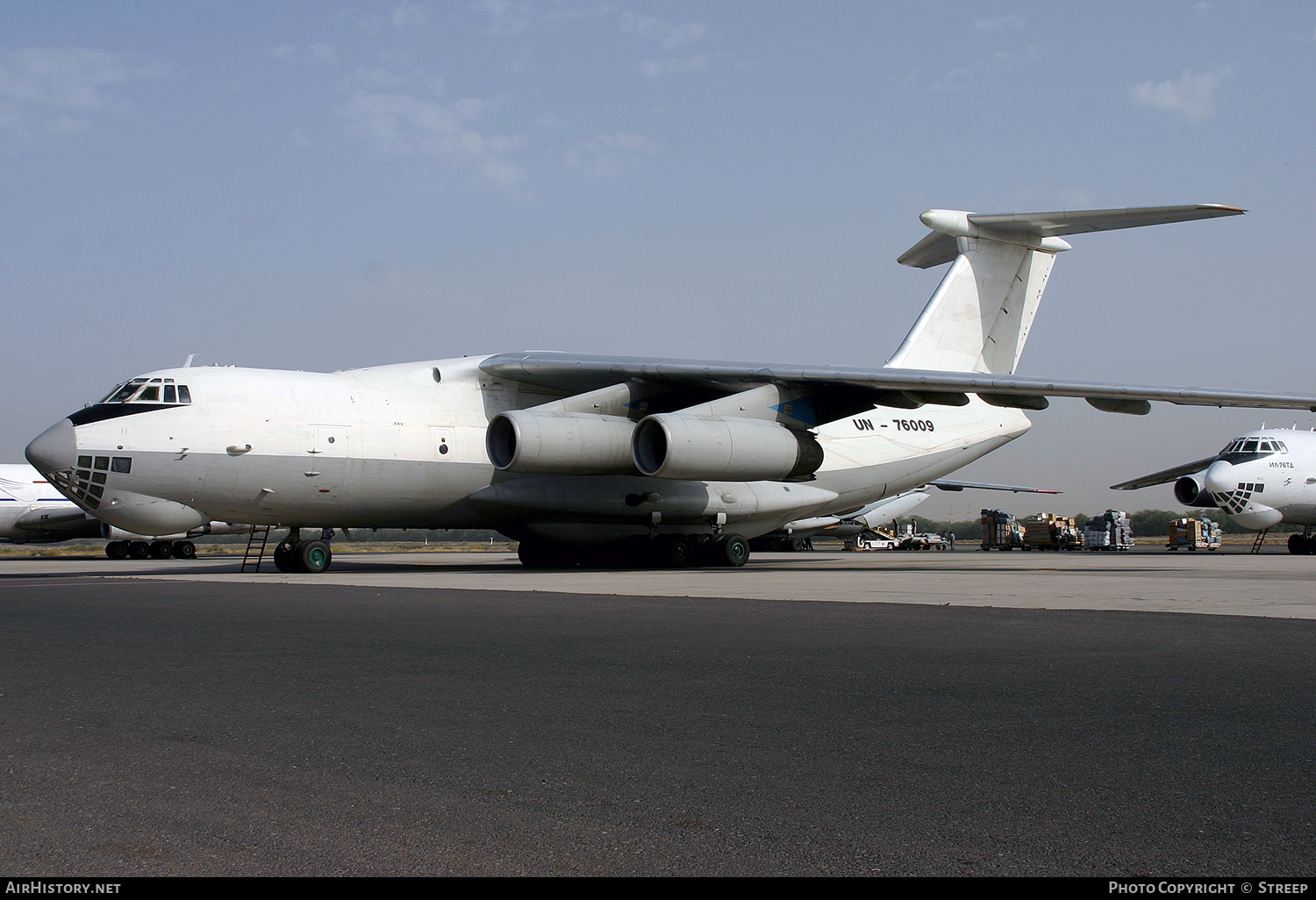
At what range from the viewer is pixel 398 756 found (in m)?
3.33

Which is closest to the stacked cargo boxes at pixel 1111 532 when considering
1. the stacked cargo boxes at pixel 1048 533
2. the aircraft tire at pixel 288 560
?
the stacked cargo boxes at pixel 1048 533

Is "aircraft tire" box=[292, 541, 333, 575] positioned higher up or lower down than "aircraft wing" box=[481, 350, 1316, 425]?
lower down

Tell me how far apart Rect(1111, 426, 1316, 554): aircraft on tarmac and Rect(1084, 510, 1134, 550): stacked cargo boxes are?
10264mm

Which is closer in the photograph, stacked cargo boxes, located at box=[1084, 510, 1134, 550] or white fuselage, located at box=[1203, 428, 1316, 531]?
white fuselage, located at box=[1203, 428, 1316, 531]

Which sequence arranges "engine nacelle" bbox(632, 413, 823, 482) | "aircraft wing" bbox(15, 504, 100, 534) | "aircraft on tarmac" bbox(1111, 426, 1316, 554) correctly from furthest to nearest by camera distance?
"aircraft wing" bbox(15, 504, 100, 534)
"aircraft on tarmac" bbox(1111, 426, 1316, 554)
"engine nacelle" bbox(632, 413, 823, 482)

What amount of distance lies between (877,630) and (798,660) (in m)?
1.51

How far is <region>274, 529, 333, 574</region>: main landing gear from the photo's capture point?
52.1ft

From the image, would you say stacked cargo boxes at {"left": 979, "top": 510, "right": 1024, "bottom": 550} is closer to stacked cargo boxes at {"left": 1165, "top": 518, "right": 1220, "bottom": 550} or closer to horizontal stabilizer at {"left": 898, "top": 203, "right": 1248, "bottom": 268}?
stacked cargo boxes at {"left": 1165, "top": 518, "right": 1220, "bottom": 550}

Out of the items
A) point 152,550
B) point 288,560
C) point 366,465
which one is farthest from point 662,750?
point 152,550

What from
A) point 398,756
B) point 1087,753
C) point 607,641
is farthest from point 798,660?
point 398,756

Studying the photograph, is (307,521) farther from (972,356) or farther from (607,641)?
(972,356)

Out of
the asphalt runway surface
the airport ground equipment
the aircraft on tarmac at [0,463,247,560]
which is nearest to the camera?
the asphalt runway surface

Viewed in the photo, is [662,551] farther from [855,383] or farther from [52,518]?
[52,518]

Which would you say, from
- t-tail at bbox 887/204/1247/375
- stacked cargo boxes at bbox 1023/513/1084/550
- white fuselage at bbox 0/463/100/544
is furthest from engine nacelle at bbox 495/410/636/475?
stacked cargo boxes at bbox 1023/513/1084/550
